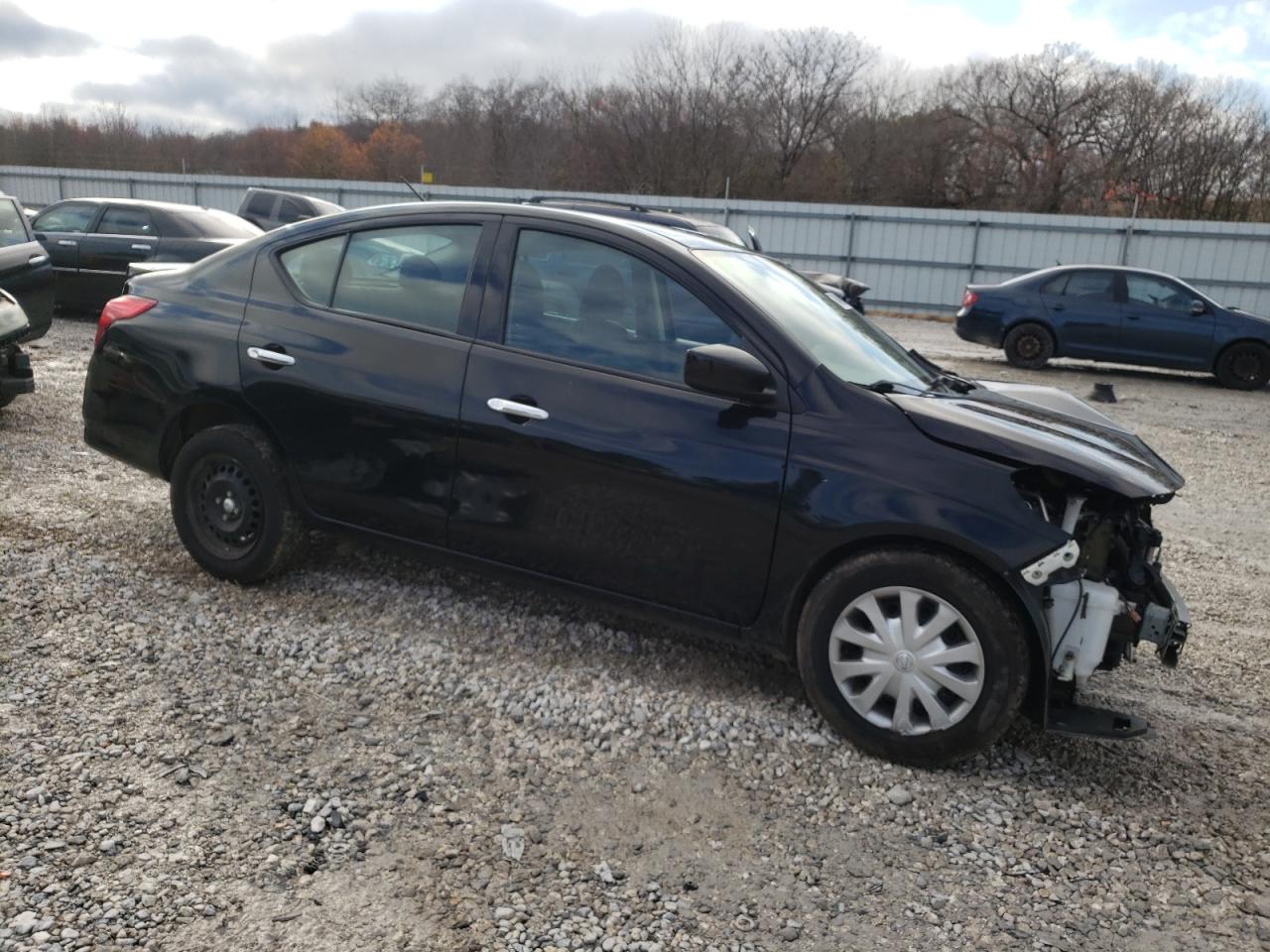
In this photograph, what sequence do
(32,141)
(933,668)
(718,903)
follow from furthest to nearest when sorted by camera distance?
(32,141)
(933,668)
(718,903)

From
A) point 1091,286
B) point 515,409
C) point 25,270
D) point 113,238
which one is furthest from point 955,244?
A: point 515,409

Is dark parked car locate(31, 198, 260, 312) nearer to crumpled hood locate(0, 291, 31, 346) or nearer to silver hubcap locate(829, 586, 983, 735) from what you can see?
crumpled hood locate(0, 291, 31, 346)

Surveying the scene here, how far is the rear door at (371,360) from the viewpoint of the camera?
3.82m

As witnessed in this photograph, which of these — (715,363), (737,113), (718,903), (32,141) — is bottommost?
(718,903)

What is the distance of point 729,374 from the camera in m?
3.28

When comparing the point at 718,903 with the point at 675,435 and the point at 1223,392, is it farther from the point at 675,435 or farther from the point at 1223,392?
the point at 1223,392

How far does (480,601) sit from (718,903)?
207cm

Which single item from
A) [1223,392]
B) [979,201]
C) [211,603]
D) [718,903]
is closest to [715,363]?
[718,903]

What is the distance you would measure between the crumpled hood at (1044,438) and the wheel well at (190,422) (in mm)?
2742

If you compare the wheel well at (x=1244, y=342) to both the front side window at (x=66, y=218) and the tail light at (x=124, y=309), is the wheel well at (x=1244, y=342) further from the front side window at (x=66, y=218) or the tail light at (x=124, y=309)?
the front side window at (x=66, y=218)

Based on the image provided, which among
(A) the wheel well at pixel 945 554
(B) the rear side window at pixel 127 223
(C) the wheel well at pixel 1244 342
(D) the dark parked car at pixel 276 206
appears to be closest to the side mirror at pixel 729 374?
(A) the wheel well at pixel 945 554

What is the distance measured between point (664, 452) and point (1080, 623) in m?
1.43

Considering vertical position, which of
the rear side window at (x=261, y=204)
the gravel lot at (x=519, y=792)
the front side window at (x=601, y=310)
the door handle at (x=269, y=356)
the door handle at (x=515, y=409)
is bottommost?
the gravel lot at (x=519, y=792)

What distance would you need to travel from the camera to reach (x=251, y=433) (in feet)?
13.8
